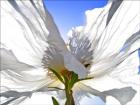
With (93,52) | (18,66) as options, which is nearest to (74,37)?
(93,52)

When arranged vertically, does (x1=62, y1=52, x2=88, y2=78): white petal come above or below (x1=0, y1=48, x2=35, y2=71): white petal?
below

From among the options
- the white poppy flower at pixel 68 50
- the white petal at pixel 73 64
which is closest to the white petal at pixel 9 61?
the white poppy flower at pixel 68 50

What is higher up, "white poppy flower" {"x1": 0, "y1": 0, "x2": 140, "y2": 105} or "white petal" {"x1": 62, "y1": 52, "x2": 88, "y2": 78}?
"white poppy flower" {"x1": 0, "y1": 0, "x2": 140, "y2": 105}

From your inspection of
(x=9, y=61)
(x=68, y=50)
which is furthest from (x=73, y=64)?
(x=9, y=61)

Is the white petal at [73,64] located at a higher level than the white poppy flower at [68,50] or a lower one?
lower

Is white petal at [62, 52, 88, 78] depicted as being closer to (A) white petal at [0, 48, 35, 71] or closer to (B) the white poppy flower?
(B) the white poppy flower

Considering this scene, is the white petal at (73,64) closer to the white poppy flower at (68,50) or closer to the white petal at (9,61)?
the white poppy flower at (68,50)

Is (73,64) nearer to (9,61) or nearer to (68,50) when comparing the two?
(68,50)

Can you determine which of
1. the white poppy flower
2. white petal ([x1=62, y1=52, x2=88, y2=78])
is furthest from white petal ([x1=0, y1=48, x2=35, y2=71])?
white petal ([x1=62, y1=52, x2=88, y2=78])

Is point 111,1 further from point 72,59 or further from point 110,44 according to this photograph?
point 72,59
